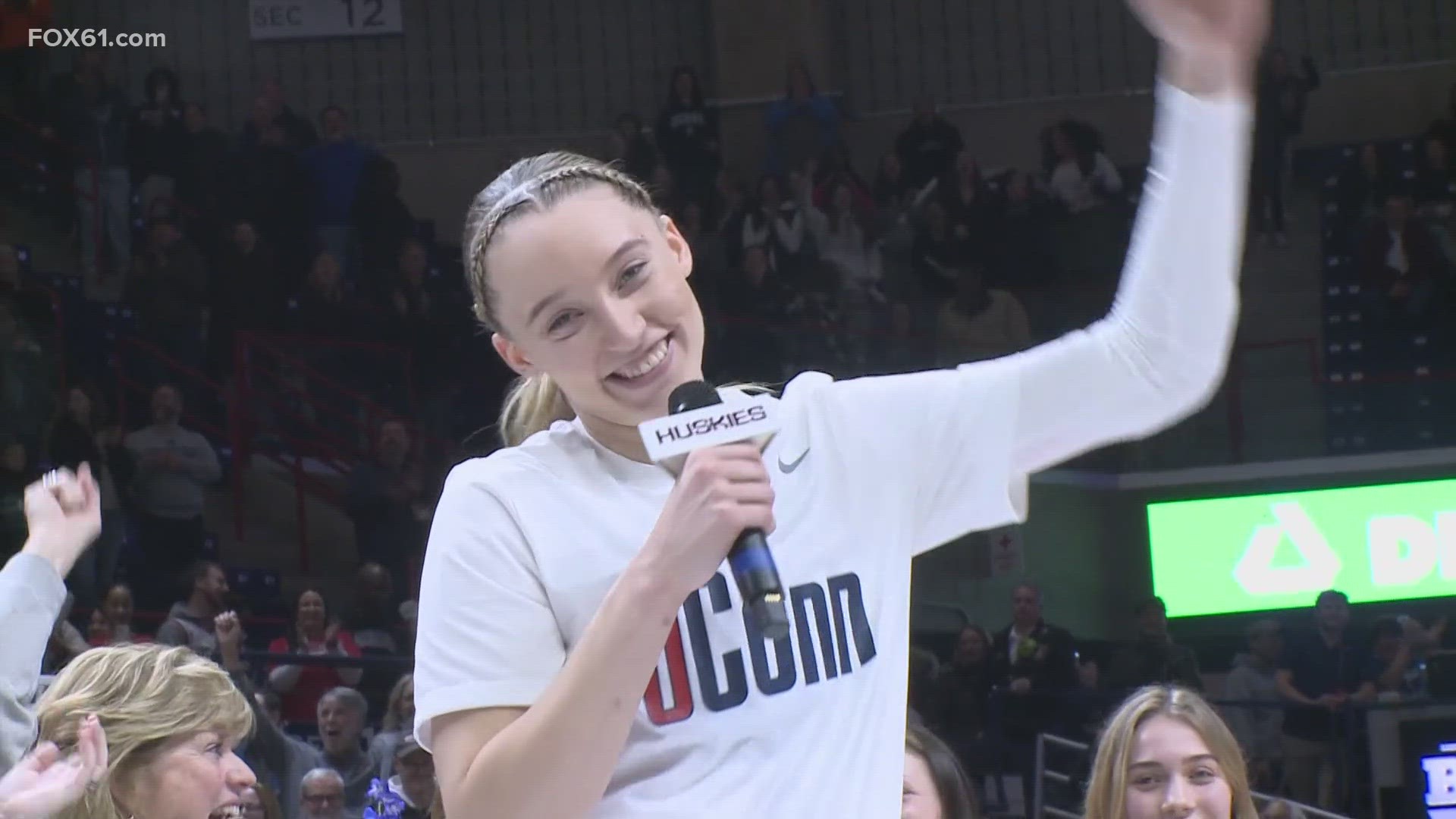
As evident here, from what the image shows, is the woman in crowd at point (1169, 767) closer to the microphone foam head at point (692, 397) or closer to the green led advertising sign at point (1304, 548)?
the microphone foam head at point (692, 397)

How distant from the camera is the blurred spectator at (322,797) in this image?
6.01 m

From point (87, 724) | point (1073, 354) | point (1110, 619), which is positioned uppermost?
point (1073, 354)

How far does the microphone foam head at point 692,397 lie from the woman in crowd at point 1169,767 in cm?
193

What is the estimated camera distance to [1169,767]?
325cm

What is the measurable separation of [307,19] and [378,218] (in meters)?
2.88

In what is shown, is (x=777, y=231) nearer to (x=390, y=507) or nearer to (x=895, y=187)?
(x=895, y=187)

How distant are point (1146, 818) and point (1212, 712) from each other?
27 cm

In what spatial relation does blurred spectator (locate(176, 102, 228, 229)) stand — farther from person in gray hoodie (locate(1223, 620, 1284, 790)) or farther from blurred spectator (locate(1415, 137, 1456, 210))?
blurred spectator (locate(1415, 137, 1456, 210))

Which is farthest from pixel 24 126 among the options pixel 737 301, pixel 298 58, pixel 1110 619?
pixel 1110 619

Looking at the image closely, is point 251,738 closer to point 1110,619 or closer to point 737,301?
point 737,301

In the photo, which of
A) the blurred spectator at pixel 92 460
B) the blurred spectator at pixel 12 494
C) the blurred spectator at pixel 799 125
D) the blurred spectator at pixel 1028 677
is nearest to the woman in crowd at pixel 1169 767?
the blurred spectator at pixel 1028 677

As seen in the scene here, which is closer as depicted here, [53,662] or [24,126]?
[53,662]

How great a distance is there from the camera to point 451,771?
1.51 metres

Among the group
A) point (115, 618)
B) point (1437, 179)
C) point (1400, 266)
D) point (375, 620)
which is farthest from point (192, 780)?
point (1437, 179)
